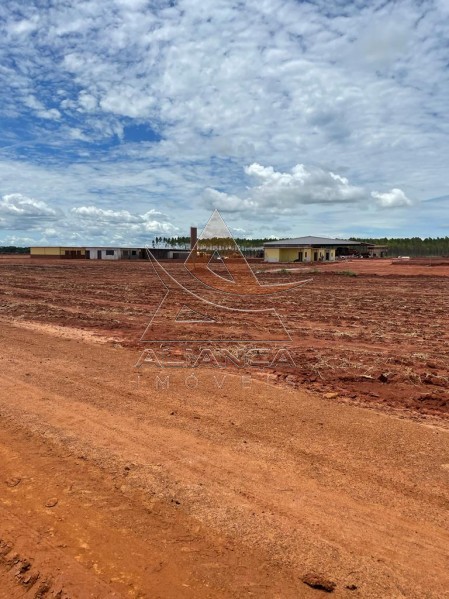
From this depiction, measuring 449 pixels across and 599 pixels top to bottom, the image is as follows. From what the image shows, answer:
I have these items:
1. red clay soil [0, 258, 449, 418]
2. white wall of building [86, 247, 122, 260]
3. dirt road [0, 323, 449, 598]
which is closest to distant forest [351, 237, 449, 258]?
white wall of building [86, 247, 122, 260]

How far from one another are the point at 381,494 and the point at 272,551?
1146mm

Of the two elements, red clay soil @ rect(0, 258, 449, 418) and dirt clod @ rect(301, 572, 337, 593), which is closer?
dirt clod @ rect(301, 572, 337, 593)

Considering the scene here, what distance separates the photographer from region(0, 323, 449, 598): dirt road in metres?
2.65

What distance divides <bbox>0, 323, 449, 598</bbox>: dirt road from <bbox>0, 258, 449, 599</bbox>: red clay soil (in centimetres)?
1

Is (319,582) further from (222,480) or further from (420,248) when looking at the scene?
(420,248)

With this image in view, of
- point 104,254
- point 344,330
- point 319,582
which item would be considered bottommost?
point 319,582

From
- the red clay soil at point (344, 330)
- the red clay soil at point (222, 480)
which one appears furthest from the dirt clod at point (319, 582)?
the red clay soil at point (344, 330)

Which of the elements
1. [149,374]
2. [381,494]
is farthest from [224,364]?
[381,494]

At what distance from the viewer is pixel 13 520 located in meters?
3.12

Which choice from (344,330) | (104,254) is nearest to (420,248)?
(104,254)

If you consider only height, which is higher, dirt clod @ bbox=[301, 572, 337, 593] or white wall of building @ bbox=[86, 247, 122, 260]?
white wall of building @ bbox=[86, 247, 122, 260]

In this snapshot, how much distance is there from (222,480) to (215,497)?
0.85 ft

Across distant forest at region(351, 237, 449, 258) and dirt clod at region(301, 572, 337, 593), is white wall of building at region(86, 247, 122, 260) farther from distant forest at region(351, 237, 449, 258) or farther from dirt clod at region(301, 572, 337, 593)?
dirt clod at region(301, 572, 337, 593)

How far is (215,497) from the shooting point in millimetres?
3479
